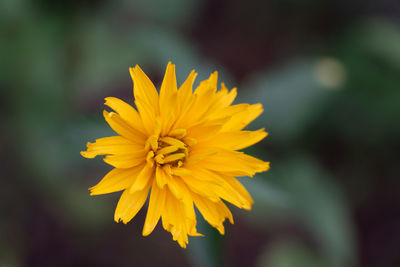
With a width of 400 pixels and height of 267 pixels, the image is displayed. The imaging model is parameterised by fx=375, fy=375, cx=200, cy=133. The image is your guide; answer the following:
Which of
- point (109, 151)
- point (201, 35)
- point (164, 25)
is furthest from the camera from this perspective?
point (201, 35)

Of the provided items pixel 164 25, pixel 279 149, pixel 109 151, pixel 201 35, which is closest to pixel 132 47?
pixel 164 25

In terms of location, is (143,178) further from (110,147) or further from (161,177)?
(110,147)

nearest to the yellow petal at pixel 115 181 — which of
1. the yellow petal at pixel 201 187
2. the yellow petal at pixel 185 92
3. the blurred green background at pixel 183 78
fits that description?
the yellow petal at pixel 201 187

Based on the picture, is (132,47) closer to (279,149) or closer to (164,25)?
(164,25)

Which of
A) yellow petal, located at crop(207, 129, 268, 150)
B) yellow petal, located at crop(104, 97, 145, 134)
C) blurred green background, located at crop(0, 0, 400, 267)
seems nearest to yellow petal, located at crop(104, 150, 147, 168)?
yellow petal, located at crop(104, 97, 145, 134)

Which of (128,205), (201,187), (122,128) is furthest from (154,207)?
(122,128)

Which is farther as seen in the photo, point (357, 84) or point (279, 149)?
point (357, 84)

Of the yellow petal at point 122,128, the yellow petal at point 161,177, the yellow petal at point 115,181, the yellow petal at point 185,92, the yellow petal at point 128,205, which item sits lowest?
the yellow petal at point 128,205

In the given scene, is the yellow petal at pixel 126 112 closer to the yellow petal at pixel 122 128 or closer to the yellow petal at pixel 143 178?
the yellow petal at pixel 122 128
